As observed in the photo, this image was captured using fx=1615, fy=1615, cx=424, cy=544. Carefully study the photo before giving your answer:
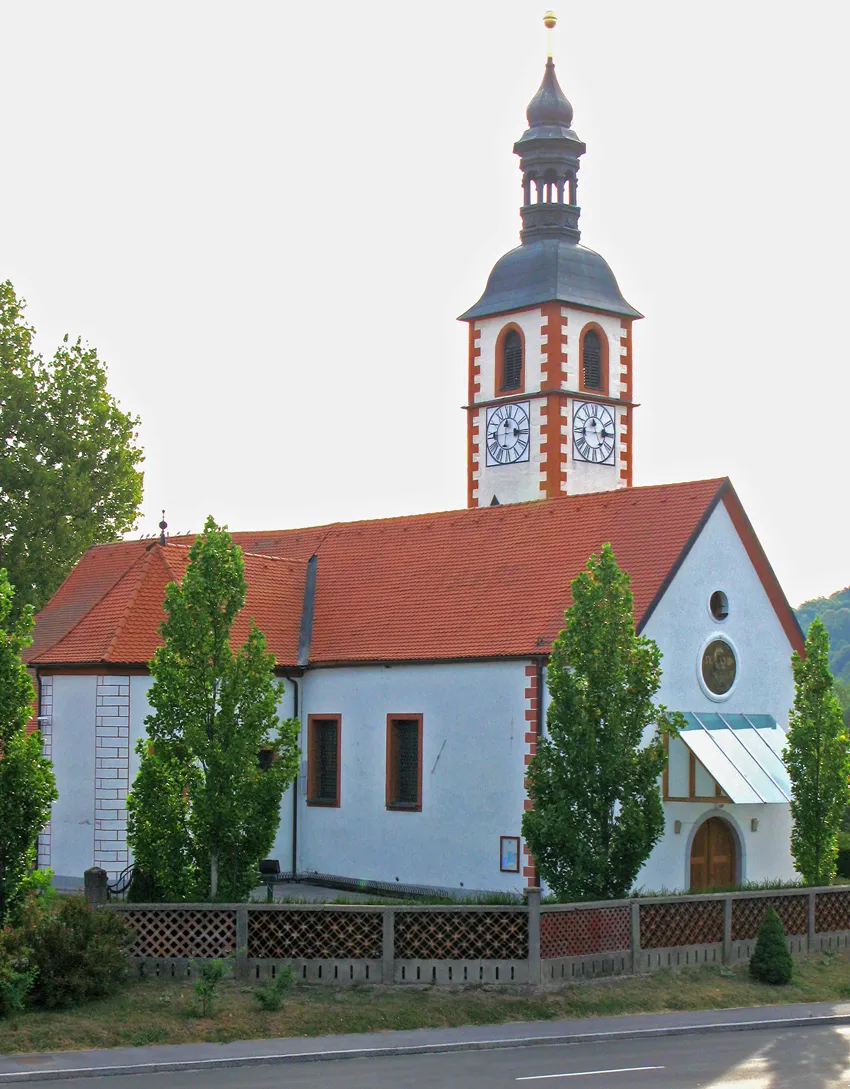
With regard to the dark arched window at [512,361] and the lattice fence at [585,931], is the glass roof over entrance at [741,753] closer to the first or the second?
the lattice fence at [585,931]

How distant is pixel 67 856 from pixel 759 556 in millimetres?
15850

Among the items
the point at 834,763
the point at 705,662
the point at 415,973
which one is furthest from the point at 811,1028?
the point at 705,662

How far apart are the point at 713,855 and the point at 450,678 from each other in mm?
6449

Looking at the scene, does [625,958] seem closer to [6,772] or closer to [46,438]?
[6,772]

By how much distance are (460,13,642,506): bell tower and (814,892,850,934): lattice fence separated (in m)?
19.3

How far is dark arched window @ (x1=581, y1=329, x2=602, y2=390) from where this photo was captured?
47.5 m

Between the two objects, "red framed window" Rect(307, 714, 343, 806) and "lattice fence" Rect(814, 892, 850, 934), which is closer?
"lattice fence" Rect(814, 892, 850, 934)

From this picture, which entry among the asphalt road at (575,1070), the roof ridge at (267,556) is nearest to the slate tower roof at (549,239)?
the roof ridge at (267,556)

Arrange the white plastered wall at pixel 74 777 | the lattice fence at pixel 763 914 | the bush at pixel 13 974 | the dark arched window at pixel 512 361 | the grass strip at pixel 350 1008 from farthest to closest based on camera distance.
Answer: the dark arched window at pixel 512 361, the white plastered wall at pixel 74 777, the lattice fence at pixel 763 914, the bush at pixel 13 974, the grass strip at pixel 350 1008

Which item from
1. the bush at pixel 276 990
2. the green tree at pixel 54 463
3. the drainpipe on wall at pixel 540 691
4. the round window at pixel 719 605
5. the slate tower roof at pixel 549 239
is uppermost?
the slate tower roof at pixel 549 239

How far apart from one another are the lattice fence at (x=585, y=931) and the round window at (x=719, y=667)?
9.44 m

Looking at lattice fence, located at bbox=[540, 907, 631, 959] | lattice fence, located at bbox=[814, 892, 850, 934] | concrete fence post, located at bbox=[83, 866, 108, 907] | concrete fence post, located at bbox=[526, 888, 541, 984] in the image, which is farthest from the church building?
concrete fence post, located at bbox=[526, 888, 541, 984]

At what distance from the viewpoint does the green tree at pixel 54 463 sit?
4638cm

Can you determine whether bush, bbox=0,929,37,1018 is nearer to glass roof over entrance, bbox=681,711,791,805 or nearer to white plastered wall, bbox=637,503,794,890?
white plastered wall, bbox=637,503,794,890
